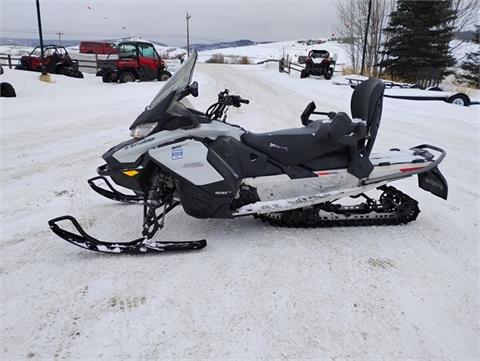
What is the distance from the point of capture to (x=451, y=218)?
361cm

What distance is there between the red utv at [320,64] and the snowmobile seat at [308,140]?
55.3 ft

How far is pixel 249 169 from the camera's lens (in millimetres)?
3135

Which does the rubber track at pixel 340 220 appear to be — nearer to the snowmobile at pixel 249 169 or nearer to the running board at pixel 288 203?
the snowmobile at pixel 249 169

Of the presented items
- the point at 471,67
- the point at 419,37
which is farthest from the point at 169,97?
the point at 471,67

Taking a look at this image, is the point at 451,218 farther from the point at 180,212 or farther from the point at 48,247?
the point at 48,247

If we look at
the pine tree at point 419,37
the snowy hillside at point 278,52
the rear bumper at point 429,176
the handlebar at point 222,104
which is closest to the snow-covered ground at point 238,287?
the rear bumper at point 429,176

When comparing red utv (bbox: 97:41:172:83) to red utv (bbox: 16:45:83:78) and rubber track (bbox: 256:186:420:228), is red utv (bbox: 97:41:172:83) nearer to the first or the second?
red utv (bbox: 16:45:83:78)

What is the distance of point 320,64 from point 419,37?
6.42 m

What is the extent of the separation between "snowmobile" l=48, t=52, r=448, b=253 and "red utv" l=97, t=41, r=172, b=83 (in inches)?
565

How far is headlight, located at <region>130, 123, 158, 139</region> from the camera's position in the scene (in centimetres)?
303

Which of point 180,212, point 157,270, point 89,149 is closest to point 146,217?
point 157,270

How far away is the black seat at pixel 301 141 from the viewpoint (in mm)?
3152

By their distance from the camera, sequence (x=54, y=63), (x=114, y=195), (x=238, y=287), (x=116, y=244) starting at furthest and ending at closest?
(x=54, y=63) → (x=114, y=195) → (x=116, y=244) → (x=238, y=287)

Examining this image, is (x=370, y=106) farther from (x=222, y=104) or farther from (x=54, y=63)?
(x=54, y=63)
